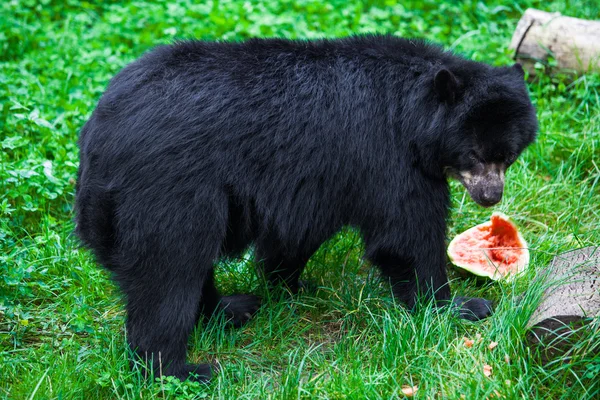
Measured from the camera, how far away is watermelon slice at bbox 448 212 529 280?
17.0 feet

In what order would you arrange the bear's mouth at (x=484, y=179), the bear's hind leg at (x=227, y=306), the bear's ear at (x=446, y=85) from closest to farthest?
the bear's ear at (x=446, y=85) < the bear's mouth at (x=484, y=179) < the bear's hind leg at (x=227, y=306)

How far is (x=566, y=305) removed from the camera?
3.98 meters

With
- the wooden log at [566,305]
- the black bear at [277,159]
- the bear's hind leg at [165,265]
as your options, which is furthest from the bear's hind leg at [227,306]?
the wooden log at [566,305]

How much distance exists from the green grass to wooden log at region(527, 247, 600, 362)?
0.08 m

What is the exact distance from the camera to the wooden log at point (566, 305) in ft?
12.6

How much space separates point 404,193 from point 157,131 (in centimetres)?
152

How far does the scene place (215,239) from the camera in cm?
417

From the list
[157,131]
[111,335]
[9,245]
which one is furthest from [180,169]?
[9,245]

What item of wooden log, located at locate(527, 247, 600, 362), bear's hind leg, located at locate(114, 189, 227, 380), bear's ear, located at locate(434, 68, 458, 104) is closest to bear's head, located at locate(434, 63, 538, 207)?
bear's ear, located at locate(434, 68, 458, 104)

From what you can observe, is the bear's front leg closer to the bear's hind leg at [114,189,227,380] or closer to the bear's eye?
the bear's eye

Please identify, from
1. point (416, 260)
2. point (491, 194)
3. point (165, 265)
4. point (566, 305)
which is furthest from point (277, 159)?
point (566, 305)

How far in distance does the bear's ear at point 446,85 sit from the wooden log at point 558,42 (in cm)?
312

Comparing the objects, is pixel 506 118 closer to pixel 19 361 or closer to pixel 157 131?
pixel 157 131

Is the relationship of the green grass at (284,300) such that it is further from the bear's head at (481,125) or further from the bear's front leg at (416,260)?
the bear's head at (481,125)
